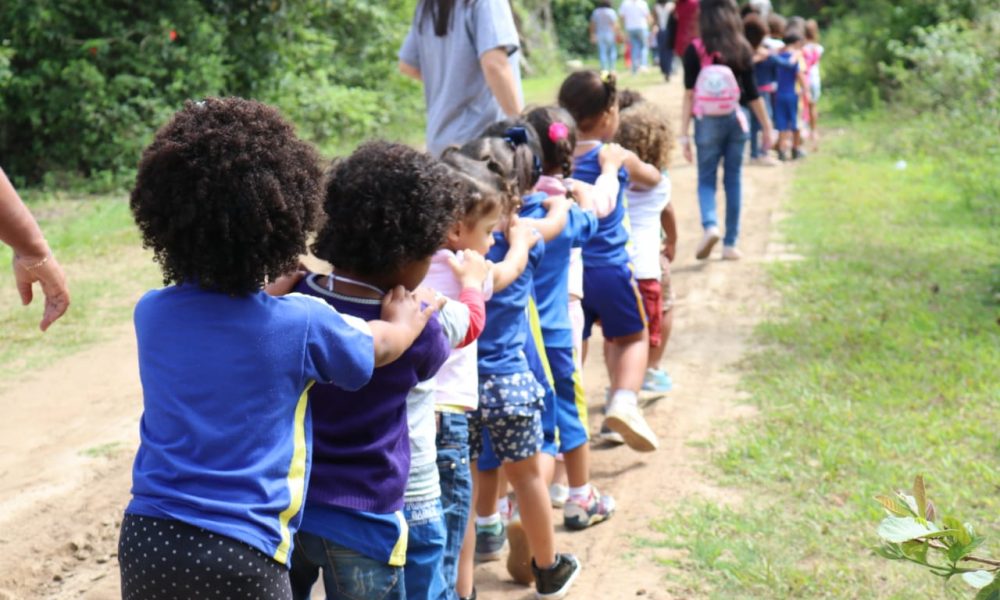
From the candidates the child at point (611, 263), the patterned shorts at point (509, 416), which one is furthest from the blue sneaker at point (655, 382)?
the patterned shorts at point (509, 416)

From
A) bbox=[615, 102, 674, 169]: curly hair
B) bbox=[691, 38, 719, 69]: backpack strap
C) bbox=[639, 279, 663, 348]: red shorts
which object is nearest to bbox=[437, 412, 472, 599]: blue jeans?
bbox=[639, 279, 663, 348]: red shorts

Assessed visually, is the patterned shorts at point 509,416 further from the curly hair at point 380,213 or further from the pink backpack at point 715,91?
the pink backpack at point 715,91

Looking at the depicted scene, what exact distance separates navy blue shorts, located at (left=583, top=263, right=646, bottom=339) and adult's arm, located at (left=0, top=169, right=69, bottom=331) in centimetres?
236

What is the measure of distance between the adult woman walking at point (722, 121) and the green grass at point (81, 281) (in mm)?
4020

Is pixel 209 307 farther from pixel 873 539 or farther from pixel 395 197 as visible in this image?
pixel 873 539

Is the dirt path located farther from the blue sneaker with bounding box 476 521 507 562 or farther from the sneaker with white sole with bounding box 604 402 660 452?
the sneaker with white sole with bounding box 604 402 660 452

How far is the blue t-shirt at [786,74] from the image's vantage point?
13492 mm

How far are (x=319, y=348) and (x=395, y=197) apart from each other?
54cm

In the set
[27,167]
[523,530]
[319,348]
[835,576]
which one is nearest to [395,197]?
[319,348]

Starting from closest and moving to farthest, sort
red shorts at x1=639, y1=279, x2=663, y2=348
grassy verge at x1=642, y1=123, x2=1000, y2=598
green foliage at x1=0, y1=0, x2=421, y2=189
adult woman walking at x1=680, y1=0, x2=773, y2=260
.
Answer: grassy verge at x1=642, y1=123, x2=1000, y2=598 → red shorts at x1=639, y1=279, x2=663, y2=348 → adult woman walking at x1=680, y1=0, x2=773, y2=260 → green foliage at x1=0, y1=0, x2=421, y2=189

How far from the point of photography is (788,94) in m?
13.7

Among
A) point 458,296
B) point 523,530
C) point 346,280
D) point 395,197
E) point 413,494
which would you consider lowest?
point 523,530

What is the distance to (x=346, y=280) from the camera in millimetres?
2906

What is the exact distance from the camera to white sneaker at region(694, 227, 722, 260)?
8969 millimetres
